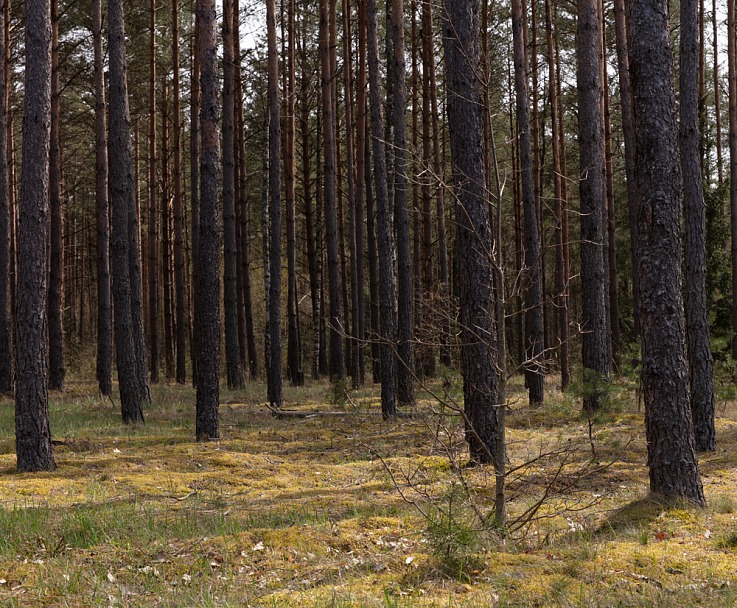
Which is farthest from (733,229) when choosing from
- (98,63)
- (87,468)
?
(87,468)

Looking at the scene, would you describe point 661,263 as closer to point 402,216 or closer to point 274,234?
point 402,216

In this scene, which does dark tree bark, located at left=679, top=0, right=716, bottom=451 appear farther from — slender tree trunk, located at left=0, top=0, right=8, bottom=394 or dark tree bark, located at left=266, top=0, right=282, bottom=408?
slender tree trunk, located at left=0, top=0, right=8, bottom=394

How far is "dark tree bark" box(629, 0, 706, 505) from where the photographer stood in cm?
616

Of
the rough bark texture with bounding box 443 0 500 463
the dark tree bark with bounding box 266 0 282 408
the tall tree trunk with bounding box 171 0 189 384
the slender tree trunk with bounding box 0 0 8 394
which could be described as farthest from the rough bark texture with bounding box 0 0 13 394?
the rough bark texture with bounding box 443 0 500 463

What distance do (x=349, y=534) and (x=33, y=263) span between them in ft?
15.7

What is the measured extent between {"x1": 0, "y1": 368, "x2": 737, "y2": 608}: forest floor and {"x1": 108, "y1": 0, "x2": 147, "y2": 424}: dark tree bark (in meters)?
2.71

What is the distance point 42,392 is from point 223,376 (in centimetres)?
1835

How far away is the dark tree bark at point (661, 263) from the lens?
6.16 meters

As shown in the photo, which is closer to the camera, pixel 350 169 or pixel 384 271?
pixel 384 271

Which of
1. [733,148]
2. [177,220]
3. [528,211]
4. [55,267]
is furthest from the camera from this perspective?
[177,220]

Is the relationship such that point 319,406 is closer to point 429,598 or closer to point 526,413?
point 526,413

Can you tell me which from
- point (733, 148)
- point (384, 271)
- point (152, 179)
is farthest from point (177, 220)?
point (733, 148)

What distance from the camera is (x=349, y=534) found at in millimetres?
5531

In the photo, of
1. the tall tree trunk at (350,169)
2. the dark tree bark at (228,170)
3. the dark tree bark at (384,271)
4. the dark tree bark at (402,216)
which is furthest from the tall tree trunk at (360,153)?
the dark tree bark at (384,271)
